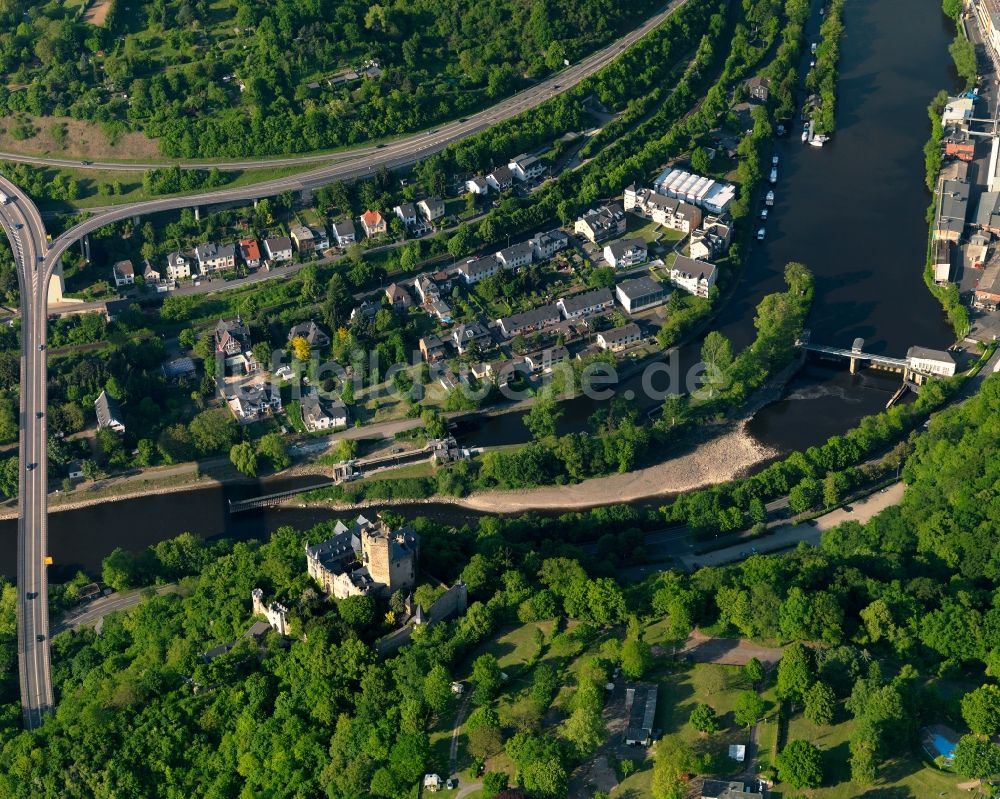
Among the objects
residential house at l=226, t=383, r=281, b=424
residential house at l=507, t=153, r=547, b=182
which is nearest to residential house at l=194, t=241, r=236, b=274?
residential house at l=226, t=383, r=281, b=424

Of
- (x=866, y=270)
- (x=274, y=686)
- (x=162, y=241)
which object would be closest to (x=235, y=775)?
(x=274, y=686)

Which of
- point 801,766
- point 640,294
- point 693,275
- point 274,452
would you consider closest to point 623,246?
point 640,294

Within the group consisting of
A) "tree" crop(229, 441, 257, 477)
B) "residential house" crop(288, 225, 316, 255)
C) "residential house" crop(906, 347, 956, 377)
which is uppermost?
"residential house" crop(288, 225, 316, 255)

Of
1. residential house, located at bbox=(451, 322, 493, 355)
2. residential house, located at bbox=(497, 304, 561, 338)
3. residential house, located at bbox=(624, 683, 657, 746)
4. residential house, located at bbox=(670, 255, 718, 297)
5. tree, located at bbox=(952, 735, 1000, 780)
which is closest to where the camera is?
tree, located at bbox=(952, 735, 1000, 780)

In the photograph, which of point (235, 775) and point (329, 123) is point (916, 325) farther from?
point (235, 775)

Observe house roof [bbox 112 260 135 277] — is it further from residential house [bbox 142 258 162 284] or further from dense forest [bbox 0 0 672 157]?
dense forest [bbox 0 0 672 157]

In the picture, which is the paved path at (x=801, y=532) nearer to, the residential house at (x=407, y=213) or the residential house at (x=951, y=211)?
the residential house at (x=951, y=211)

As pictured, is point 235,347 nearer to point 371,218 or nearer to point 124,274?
point 124,274
